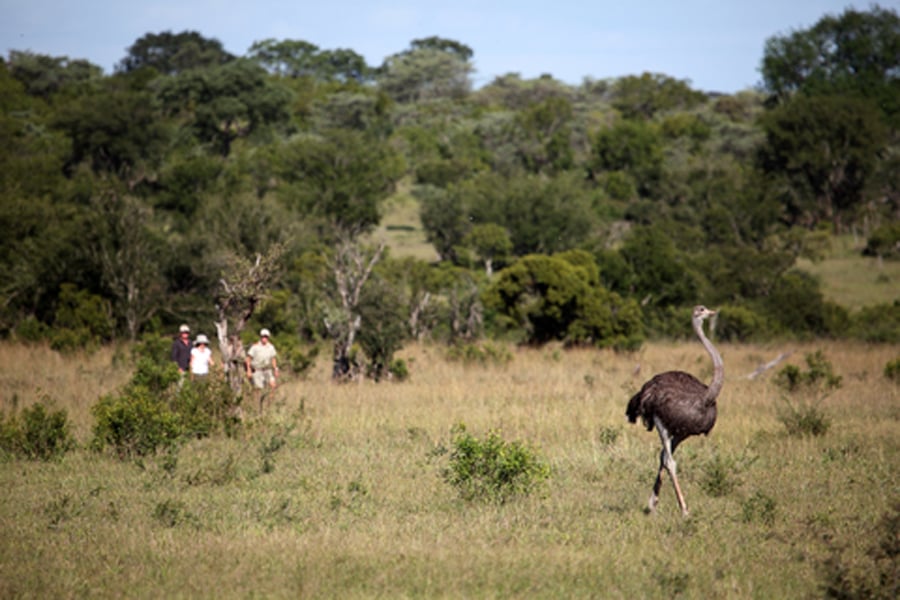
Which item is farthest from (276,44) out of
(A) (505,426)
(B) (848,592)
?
(B) (848,592)

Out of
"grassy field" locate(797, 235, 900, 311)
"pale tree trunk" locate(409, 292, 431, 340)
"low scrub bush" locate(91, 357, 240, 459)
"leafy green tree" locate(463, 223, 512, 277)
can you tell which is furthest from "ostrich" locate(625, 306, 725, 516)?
"leafy green tree" locate(463, 223, 512, 277)

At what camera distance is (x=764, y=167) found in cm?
5206

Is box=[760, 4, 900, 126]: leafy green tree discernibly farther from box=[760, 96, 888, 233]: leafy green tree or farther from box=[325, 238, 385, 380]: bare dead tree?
box=[325, 238, 385, 380]: bare dead tree

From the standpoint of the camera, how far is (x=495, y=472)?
374 inches

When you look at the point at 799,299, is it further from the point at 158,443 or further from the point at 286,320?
the point at 158,443

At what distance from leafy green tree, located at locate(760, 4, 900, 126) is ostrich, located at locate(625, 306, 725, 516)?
56.3m

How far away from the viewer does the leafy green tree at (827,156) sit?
48.3 meters

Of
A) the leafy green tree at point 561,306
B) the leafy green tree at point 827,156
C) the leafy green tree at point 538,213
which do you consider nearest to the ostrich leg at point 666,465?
the leafy green tree at point 561,306

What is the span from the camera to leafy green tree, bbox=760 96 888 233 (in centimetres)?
4831

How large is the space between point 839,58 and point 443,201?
38.5 metres

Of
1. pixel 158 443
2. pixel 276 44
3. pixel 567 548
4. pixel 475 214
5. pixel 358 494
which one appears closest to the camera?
pixel 567 548

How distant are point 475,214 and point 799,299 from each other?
15.0 meters

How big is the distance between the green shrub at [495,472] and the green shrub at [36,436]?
4797mm

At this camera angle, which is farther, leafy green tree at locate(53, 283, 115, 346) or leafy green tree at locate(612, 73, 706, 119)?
leafy green tree at locate(612, 73, 706, 119)
